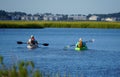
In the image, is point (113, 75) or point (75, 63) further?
point (75, 63)

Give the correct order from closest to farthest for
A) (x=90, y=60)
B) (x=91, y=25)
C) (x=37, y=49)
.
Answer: (x=90, y=60), (x=37, y=49), (x=91, y=25)

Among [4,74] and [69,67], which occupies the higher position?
[4,74]

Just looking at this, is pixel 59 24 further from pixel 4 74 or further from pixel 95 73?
pixel 4 74

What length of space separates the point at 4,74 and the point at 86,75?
12.8 metres

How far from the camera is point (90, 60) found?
30766mm

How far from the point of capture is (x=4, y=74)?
30.9 feet

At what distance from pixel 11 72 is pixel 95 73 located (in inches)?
547

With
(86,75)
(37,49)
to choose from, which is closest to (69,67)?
(86,75)

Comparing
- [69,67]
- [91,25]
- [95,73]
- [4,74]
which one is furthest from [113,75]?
[91,25]

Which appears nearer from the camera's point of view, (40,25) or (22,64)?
(22,64)

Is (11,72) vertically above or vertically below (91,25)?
above

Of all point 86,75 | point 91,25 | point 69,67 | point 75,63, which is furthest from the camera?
point 91,25

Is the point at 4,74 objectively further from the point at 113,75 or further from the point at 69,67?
the point at 69,67

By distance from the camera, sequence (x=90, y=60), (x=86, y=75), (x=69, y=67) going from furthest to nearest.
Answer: (x=90, y=60) → (x=69, y=67) → (x=86, y=75)
